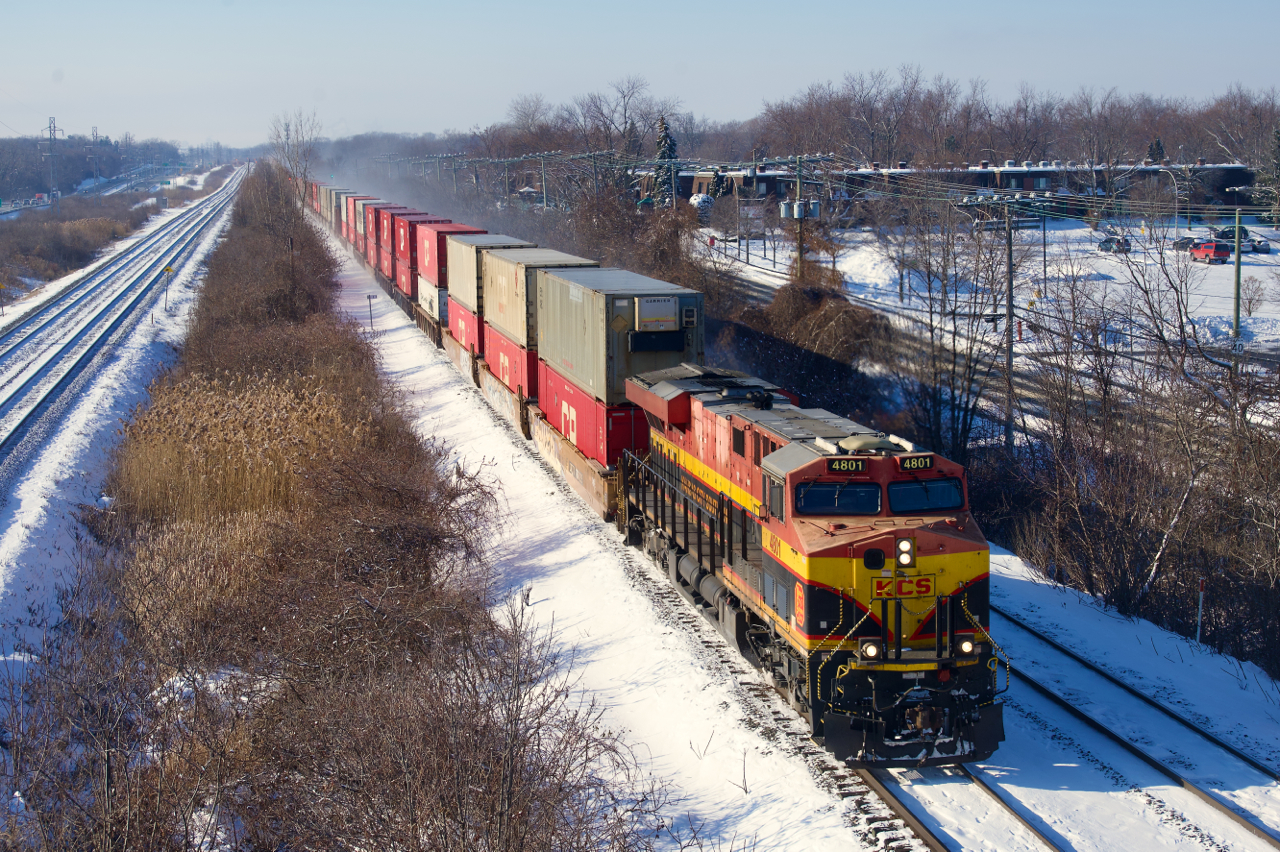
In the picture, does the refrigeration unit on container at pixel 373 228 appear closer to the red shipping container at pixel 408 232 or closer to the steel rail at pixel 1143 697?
the red shipping container at pixel 408 232

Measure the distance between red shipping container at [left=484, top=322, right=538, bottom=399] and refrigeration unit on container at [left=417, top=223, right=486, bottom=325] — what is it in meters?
7.69

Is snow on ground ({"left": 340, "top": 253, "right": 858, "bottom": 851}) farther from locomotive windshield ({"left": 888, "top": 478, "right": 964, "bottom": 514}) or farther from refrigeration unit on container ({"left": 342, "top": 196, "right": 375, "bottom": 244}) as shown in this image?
refrigeration unit on container ({"left": 342, "top": 196, "right": 375, "bottom": 244})

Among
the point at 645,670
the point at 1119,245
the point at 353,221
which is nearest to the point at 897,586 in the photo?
the point at 645,670

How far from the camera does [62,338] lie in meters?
41.2

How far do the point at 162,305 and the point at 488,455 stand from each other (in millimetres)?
33319

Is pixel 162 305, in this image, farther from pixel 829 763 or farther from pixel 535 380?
pixel 829 763

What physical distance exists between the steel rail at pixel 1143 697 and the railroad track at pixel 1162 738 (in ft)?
0.04

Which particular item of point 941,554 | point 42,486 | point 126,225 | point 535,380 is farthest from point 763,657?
point 126,225

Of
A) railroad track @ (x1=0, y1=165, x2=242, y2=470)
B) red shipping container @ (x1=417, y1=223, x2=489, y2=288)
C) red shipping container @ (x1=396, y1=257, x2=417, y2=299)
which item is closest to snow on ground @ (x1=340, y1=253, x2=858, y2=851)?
→ railroad track @ (x1=0, y1=165, x2=242, y2=470)

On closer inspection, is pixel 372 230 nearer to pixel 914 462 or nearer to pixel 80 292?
pixel 80 292

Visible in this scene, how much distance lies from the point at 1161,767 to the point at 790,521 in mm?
4943

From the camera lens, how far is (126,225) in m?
104

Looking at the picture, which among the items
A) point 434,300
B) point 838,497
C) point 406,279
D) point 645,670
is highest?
point 406,279

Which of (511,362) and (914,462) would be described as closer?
(914,462)
